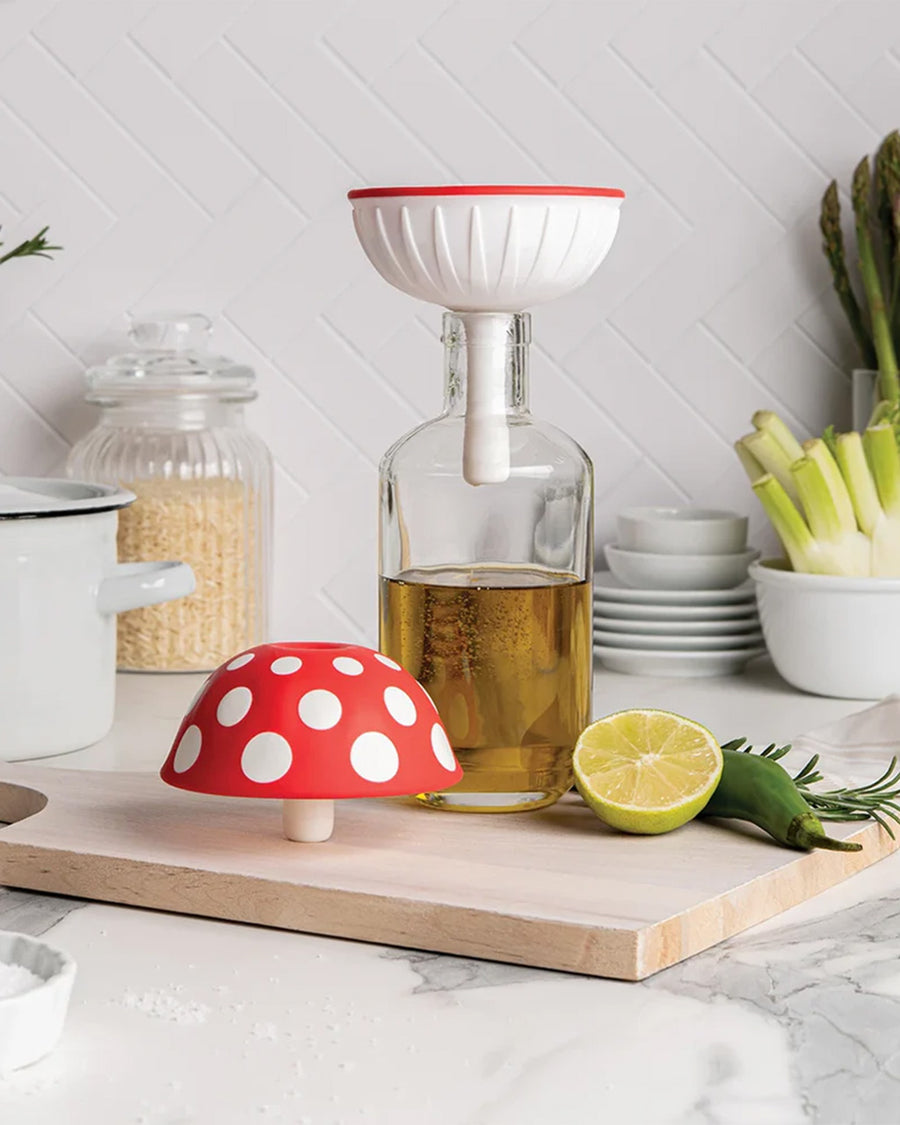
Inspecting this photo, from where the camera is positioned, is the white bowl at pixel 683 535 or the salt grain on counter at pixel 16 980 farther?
the white bowl at pixel 683 535

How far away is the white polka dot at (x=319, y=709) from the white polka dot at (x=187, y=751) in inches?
2.5

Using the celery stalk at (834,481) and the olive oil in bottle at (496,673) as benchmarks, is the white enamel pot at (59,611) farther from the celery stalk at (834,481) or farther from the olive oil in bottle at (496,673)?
the celery stalk at (834,481)

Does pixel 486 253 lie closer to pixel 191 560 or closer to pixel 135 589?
pixel 135 589

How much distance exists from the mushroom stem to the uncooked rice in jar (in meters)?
0.62

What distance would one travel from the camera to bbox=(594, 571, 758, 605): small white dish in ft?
5.13

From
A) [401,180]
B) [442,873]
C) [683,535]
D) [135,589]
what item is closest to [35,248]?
[401,180]

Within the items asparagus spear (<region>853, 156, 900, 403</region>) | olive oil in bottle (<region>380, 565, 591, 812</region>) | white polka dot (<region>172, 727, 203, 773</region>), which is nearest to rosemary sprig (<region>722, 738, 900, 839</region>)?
olive oil in bottle (<region>380, 565, 591, 812</region>)

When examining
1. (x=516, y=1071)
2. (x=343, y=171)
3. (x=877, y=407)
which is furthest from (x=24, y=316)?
(x=516, y=1071)

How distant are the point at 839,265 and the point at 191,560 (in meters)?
0.69

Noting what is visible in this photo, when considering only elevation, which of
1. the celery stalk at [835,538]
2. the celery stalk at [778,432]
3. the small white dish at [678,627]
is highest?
the celery stalk at [778,432]

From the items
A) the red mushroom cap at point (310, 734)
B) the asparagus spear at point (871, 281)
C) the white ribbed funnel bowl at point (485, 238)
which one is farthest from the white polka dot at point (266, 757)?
the asparagus spear at point (871, 281)

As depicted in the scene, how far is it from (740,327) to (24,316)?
0.73 m

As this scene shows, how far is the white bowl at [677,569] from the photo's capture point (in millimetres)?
1572

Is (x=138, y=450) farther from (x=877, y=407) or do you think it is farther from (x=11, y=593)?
(x=877, y=407)
